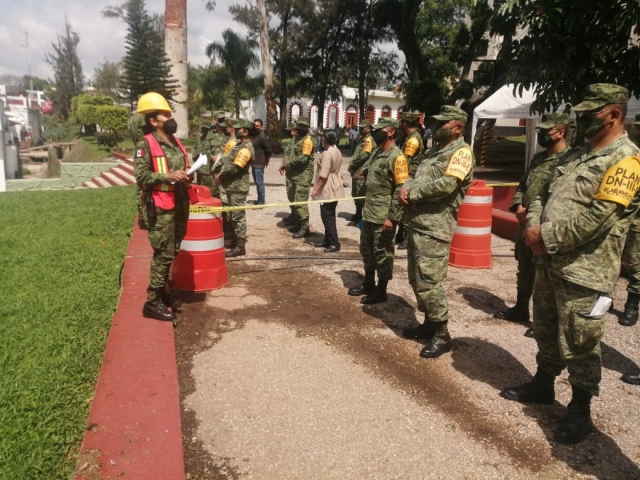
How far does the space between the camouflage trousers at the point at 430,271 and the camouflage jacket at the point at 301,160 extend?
4131mm

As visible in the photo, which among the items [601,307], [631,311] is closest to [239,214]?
[631,311]

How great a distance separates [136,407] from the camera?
2.87 m

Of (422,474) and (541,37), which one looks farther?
(541,37)

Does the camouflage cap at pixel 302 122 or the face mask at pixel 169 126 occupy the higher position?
the camouflage cap at pixel 302 122

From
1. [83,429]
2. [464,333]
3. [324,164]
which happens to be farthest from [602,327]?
[324,164]

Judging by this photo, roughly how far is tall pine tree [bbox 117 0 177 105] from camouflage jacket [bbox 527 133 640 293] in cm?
3163

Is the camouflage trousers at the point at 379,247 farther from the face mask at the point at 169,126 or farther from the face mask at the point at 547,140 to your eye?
the face mask at the point at 169,126

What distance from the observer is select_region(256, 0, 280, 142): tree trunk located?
25594 millimetres

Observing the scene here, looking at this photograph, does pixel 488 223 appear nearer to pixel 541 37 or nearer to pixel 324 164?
pixel 324 164

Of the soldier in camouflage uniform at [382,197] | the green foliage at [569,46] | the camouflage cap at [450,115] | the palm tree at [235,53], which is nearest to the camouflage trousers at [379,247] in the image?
the soldier in camouflage uniform at [382,197]

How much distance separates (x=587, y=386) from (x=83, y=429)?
9.42 ft

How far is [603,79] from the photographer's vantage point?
23.4 ft

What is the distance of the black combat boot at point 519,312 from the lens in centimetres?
475

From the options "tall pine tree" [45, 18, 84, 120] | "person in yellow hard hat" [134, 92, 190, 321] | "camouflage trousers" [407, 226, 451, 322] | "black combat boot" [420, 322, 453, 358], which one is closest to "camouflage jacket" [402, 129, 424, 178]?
"camouflage trousers" [407, 226, 451, 322]
